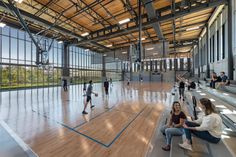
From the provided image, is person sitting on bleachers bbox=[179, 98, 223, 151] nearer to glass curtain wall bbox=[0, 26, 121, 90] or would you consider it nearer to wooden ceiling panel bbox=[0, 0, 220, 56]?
wooden ceiling panel bbox=[0, 0, 220, 56]

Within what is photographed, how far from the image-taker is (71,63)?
2358 cm

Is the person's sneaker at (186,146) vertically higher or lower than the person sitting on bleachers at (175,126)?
lower

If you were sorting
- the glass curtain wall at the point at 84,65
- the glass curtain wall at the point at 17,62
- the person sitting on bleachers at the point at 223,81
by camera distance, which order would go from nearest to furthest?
the person sitting on bleachers at the point at 223,81, the glass curtain wall at the point at 17,62, the glass curtain wall at the point at 84,65

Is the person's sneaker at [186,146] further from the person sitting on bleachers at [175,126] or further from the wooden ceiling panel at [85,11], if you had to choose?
the wooden ceiling panel at [85,11]

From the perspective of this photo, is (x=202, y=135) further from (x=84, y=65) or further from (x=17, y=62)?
(x=84, y=65)

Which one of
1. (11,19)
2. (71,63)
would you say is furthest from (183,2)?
Answer: (71,63)

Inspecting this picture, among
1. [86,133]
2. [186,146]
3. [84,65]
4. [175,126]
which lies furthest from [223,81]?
[84,65]

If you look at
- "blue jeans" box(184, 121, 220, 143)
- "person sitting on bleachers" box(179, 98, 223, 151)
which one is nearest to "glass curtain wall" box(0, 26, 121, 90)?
"blue jeans" box(184, 121, 220, 143)

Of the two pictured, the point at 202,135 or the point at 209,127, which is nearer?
the point at 209,127

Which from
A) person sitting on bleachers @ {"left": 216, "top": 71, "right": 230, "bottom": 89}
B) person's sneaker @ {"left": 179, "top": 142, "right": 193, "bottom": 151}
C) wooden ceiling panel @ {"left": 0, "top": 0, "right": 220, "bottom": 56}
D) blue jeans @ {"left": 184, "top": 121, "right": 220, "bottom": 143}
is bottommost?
person's sneaker @ {"left": 179, "top": 142, "right": 193, "bottom": 151}

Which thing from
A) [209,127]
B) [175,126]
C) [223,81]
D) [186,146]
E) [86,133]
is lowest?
[86,133]

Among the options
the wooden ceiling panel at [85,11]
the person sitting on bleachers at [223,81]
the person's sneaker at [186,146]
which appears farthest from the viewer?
the wooden ceiling panel at [85,11]

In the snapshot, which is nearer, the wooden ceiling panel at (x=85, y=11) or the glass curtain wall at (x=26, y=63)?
the wooden ceiling panel at (x=85, y=11)

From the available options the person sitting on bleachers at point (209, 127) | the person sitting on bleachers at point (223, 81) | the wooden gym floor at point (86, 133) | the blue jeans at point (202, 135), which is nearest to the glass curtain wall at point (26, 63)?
the wooden gym floor at point (86, 133)
